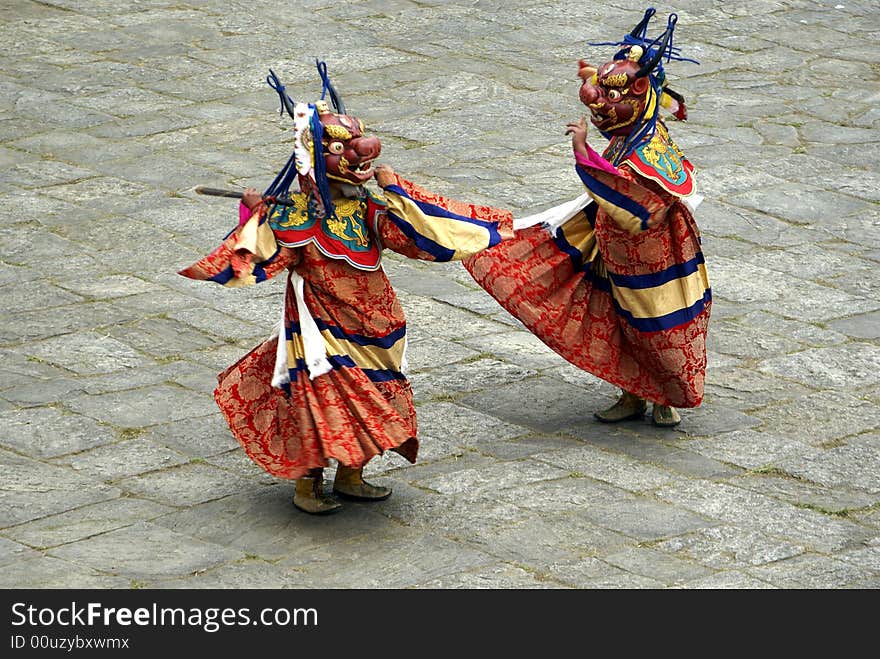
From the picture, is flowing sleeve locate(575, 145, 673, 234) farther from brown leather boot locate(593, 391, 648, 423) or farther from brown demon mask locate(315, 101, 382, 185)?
brown demon mask locate(315, 101, 382, 185)

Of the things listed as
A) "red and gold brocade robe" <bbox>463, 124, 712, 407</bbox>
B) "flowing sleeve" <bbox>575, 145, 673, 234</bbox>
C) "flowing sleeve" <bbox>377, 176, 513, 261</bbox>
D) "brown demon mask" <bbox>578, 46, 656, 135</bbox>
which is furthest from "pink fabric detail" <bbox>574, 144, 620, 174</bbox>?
"flowing sleeve" <bbox>377, 176, 513, 261</bbox>

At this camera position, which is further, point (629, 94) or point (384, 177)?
point (629, 94)

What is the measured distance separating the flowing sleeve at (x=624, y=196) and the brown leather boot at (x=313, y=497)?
1.53 meters

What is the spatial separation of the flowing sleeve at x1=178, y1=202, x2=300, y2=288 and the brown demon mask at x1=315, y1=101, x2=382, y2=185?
1.00 ft

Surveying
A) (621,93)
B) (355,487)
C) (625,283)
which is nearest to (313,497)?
(355,487)

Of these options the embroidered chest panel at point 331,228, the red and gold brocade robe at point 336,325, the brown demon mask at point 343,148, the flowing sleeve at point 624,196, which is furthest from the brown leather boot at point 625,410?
the brown demon mask at point 343,148

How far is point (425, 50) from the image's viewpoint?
1159 cm

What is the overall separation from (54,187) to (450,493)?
435cm

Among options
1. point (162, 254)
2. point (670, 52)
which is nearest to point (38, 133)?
point (162, 254)

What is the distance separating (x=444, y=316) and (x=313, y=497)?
216 centimetres

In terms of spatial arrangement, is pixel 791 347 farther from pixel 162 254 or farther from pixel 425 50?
pixel 425 50

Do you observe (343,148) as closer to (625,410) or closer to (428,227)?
(428,227)

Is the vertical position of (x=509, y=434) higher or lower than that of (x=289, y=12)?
lower

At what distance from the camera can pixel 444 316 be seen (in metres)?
7.41
